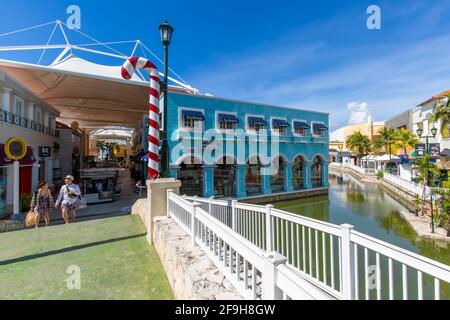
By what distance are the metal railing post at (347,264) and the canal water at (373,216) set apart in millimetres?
5492

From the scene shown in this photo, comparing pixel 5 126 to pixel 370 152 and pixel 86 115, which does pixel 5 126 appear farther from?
pixel 370 152

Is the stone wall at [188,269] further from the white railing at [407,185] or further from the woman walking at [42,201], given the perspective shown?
the white railing at [407,185]

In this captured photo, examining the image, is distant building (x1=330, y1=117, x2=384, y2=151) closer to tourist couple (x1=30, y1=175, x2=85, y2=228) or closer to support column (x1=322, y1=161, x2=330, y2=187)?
support column (x1=322, y1=161, x2=330, y2=187)

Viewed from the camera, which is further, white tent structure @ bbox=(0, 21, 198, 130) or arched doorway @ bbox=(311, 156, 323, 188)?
arched doorway @ bbox=(311, 156, 323, 188)

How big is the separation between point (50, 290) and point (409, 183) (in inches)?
957

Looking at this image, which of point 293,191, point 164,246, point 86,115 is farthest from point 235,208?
point 86,115

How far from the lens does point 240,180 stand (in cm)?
1717

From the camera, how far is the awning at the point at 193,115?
14.6 m

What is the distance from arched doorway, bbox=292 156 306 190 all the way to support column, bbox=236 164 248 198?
6.12 metres

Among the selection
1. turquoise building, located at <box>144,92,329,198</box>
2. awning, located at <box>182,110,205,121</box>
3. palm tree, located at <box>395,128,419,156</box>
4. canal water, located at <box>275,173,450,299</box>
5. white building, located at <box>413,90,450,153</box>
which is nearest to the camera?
canal water, located at <box>275,173,450,299</box>

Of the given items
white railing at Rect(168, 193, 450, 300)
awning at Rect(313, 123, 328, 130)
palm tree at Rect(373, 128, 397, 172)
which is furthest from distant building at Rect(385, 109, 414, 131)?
white railing at Rect(168, 193, 450, 300)

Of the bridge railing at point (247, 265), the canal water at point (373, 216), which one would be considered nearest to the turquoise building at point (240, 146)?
the canal water at point (373, 216)

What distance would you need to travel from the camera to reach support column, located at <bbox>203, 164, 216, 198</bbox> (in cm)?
1567

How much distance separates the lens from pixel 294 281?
5.11 feet
